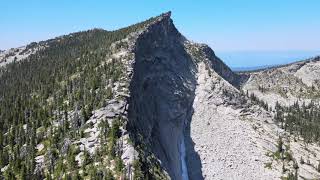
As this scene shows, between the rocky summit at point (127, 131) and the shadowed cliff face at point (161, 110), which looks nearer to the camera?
the rocky summit at point (127, 131)

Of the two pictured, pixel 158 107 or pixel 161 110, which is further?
pixel 161 110

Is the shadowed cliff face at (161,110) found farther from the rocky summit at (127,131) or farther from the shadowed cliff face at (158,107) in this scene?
the rocky summit at (127,131)

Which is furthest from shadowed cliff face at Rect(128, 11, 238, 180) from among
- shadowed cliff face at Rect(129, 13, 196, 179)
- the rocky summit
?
the rocky summit

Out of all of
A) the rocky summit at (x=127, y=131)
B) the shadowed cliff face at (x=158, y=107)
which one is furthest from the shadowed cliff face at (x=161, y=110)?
the rocky summit at (x=127, y=131)

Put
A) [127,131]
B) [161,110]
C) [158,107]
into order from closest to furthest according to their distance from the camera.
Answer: [127,131] < [158,107] < [161,110]

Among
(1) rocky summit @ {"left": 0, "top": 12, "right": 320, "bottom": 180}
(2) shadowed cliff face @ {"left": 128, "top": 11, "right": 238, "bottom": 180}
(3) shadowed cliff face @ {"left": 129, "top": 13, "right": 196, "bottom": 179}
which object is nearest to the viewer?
(1) rocky summit @ {"left": 0, "top": 12, "right": 320, "bottom": 180}

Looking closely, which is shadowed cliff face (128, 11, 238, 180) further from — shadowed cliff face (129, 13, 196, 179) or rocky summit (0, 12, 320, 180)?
rocky summit (0, 12, 320, 180)

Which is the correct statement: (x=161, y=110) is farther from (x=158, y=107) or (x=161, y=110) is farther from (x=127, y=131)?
(x=127, y=131)

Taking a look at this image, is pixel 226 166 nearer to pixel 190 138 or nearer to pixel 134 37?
pixel 190 138

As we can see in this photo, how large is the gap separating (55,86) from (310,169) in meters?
88.0

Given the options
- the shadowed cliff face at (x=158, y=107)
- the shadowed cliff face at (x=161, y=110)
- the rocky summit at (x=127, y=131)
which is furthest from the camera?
the shadowed cliff face at (x=161, y=110)

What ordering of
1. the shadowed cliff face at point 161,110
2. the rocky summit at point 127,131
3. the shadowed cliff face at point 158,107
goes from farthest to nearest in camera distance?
the shadowed cliff face at point 161,110 < the shadowed cliff face at point 158,107 < the rocky summit at point 127,131

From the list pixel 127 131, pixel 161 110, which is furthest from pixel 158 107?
pixel 127 131

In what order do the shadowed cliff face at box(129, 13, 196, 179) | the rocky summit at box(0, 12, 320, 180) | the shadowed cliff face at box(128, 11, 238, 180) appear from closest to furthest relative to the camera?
1. the rocky summit at box(0, 12, 320, 180)
2. the shadowed cliff face at box(129, 13, 196, 179)
3. the shadowed cliff face at box(128, 11, 238, 180)
